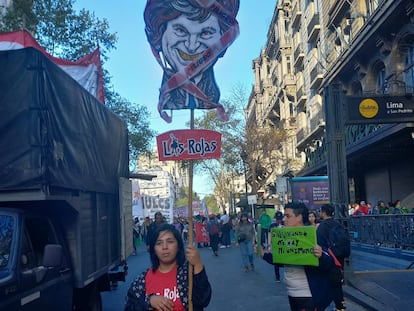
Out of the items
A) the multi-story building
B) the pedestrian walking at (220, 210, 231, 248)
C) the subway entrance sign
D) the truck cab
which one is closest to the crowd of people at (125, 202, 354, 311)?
the truck cab

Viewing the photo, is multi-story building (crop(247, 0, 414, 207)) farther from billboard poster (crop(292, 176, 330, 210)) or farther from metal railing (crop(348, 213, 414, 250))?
metal railing (crop(348, 213, 414, 250))

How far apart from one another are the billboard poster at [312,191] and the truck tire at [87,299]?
50.1ft

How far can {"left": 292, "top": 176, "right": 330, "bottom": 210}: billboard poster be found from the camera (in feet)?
72.0

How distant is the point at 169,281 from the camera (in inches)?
143

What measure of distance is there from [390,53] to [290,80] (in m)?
23.1

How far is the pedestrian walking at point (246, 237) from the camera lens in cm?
1458

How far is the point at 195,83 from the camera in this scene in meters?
4.90

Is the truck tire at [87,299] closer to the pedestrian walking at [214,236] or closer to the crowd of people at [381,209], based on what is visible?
the crowd of people at [381,209]

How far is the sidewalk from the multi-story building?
3635mm

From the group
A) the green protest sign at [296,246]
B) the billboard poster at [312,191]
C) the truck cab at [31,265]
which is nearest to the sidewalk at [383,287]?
the green protest sign at [296,246]

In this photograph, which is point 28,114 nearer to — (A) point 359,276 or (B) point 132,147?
(A) point 359,276

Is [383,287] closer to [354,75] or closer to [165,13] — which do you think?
[165,13]

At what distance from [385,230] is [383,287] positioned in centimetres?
639

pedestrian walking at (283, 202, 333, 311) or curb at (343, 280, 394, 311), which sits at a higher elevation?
pedestrian walking at (283, 202, 333, 311)
